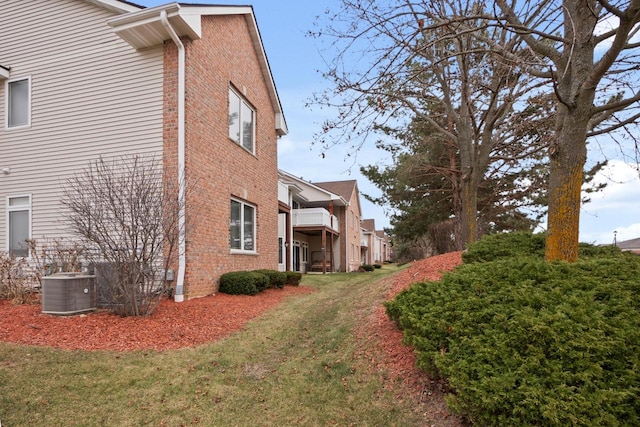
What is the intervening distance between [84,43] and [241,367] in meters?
9.18

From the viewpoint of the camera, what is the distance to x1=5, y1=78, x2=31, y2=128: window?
10203 mm

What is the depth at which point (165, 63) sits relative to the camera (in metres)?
8.60

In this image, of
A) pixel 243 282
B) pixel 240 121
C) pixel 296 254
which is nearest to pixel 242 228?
pixel 243 282

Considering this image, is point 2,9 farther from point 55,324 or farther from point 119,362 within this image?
point 119,362

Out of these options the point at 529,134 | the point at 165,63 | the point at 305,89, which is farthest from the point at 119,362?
the point at 529,134

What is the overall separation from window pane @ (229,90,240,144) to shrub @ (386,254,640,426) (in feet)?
29.0

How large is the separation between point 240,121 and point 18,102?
5.83 m

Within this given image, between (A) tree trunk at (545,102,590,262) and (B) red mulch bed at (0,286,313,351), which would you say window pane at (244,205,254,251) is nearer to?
(B) red mulch bed at (0,286,313,351)

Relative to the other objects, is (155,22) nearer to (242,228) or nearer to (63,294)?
(63,294)

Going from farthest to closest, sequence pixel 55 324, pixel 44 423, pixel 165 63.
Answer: pixel 165 63 → pixel 55 324 → pixel 44 423

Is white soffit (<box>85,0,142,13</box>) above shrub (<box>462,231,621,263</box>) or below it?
above

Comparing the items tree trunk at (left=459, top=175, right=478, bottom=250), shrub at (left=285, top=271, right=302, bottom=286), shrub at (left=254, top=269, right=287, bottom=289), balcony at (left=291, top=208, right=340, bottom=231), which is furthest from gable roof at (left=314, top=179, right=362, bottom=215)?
tree trunk at (left=459, top=175, right=478, bottom=250)

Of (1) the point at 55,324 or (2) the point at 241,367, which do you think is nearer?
(2) the point at 241,367

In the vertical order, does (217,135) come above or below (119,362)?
above
